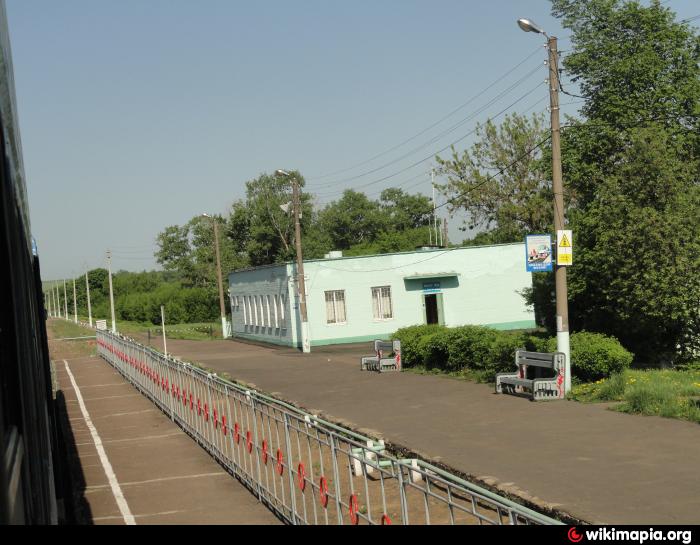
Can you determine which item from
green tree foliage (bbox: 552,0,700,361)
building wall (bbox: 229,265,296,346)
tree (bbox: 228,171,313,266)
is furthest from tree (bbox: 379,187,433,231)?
green tree foliage (bbox: 552,0,700,361)

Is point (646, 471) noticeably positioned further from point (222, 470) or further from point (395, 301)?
point (395, 301)

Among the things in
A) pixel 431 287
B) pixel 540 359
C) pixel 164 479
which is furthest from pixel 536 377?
pixel 431 287

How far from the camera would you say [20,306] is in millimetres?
3268

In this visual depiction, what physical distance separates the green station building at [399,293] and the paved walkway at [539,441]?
1750 centimetres

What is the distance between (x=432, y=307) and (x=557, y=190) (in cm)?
2469

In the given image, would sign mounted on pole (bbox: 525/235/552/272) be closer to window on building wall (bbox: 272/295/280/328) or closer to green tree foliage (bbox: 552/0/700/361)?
green tree foliage (bbox: 552/0/700/361)

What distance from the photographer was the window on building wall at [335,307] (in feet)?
135

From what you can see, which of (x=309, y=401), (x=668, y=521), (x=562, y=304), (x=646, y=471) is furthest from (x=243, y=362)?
(x=668, y=521)

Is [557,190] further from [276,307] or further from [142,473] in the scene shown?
[276,307]

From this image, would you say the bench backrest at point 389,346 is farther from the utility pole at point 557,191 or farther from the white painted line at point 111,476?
the white painted line at point 111,476

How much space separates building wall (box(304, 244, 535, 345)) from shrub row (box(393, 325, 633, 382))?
14.3 meters

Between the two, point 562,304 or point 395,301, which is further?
point 395,301

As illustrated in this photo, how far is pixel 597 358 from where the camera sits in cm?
1805

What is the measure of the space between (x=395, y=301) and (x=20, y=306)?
38.7 meters
